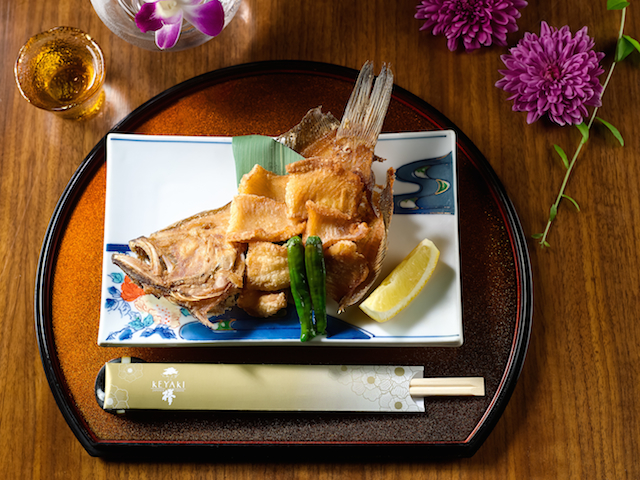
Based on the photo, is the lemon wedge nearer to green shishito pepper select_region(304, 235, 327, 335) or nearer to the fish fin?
green shishito pepper select_region(304, 235, 327, 335)

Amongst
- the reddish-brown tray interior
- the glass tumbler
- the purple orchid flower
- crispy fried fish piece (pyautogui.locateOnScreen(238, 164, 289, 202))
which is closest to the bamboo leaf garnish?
the reddish-brown tray interior

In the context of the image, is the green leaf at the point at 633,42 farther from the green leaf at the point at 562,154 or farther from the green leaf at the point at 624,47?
the green leaf at the point at 562,154

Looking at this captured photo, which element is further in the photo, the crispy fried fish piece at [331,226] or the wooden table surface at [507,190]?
the wooden table surface at [507,190]

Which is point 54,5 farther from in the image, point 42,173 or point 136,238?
point 136,238

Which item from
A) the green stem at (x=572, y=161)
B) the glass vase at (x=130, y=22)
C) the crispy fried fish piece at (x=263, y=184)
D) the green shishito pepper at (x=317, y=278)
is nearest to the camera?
the green shishito pepper at (x=317, y=278)

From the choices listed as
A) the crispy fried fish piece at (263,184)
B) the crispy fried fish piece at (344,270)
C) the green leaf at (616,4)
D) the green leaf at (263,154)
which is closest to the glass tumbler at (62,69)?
the green leaf at (263,154)
